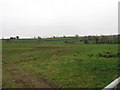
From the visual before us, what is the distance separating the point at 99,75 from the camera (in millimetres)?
11547

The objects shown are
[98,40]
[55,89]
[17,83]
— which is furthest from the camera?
[98,40]

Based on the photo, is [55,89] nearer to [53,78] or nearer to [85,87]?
[85,87]

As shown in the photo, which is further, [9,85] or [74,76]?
[74,76]

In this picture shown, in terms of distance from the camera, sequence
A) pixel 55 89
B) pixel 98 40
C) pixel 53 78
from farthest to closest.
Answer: pixel 98 40 < pixel 53 78 < pixel 55 89

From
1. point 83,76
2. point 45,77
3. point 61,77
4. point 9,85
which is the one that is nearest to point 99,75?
point 83,76

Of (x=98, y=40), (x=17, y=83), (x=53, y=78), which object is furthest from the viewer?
(x=98, y=40)

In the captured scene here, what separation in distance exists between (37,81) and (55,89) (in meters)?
1.76

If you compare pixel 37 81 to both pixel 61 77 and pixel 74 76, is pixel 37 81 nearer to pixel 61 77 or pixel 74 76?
pixel 61 77

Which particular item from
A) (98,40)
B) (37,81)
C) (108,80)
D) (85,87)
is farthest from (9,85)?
(98,40)

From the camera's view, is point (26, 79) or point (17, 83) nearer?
point (17, 83)

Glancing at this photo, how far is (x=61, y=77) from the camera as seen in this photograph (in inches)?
444

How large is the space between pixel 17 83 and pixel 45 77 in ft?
6.23

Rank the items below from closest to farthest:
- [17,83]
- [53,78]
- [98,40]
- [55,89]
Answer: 1. [55,89]
2. [17,83]
3. [53,78]
4. [98,40]

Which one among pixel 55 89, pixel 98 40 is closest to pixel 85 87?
pixel 55 89
